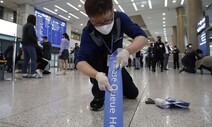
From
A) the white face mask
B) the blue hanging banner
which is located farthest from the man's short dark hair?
the blue hanging banner

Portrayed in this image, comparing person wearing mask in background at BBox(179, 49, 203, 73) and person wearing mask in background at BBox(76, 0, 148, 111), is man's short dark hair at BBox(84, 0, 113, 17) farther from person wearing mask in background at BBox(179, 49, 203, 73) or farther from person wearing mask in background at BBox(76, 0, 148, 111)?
person wearing mask in background at BBox(179, 49, 203, 73)

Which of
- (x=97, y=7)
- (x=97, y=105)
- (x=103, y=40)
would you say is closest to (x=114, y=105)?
(x=97, y=7)

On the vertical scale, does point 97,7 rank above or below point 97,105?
above

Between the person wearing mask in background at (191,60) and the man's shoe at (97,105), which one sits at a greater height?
the person wearing mask in background at (191,60)

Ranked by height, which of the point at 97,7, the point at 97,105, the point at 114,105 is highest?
the point at 97,7

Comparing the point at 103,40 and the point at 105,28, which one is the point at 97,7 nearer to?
the point at 105,28

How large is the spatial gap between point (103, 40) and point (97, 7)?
1.12ft

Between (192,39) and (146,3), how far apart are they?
4.65 meters

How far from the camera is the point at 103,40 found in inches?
46.3

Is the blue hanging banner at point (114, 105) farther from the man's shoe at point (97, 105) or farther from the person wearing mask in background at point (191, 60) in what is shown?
the person wearing mask in background at point (191, 60)

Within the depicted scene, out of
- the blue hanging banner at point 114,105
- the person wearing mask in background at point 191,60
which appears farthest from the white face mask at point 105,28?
the person wearing mask in background at point 191,60

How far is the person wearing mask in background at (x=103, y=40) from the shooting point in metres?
0.86

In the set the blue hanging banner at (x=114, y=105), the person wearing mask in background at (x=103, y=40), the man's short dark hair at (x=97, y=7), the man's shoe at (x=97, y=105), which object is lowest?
the man's shoe at (x=97, y=105)

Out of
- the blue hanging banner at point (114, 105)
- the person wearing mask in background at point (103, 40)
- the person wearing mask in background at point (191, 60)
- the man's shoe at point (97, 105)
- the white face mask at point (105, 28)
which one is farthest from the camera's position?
the person wearing mask in background at point (191, 60)
